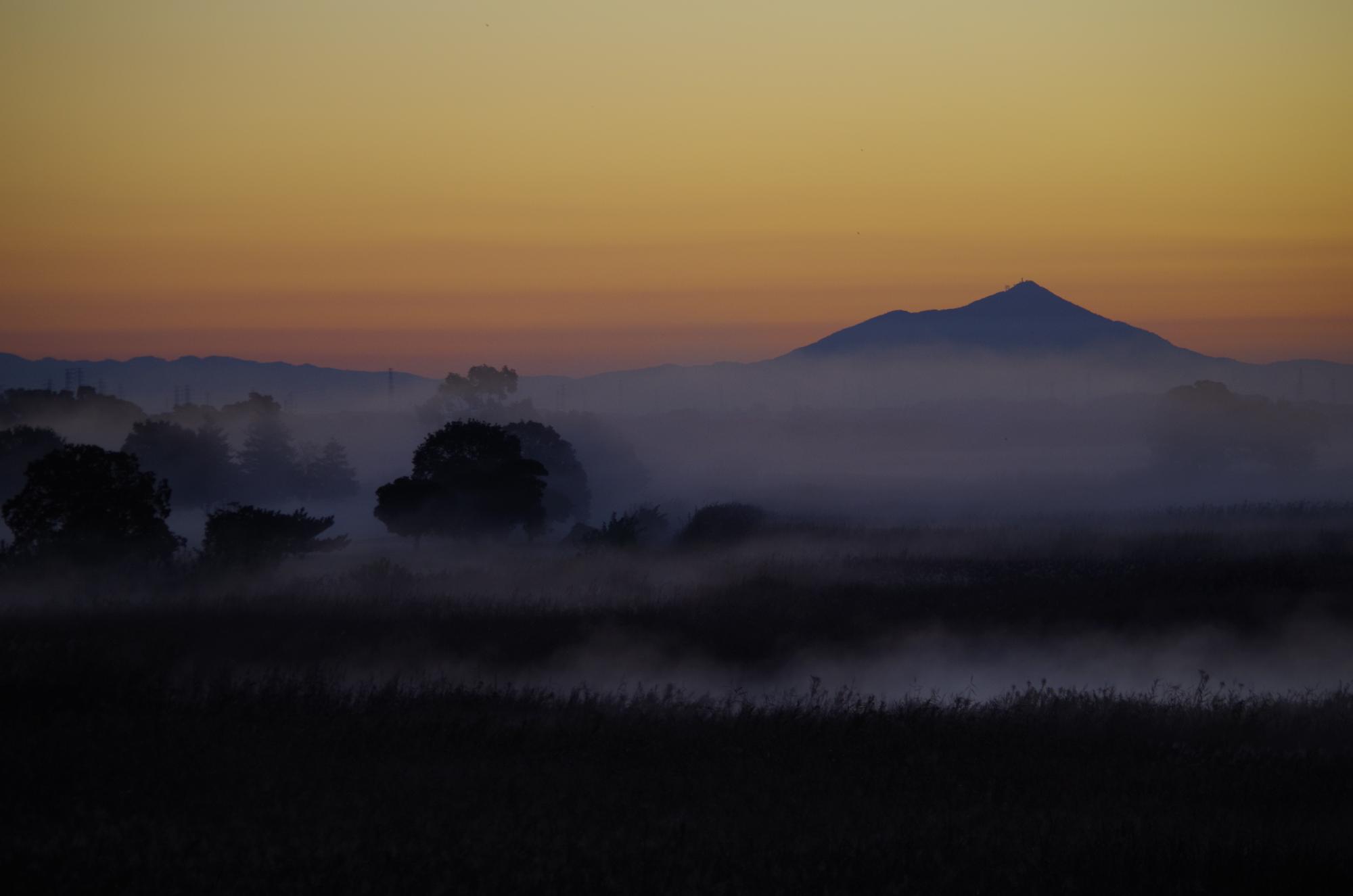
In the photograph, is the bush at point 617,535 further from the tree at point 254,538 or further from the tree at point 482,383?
the tree at point 482,383

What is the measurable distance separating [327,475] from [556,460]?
3730 centimetres

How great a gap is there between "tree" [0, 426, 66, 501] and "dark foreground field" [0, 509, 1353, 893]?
47144 mm

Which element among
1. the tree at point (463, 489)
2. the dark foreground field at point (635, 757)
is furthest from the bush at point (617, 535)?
the dark foreground field at point (635, 757)

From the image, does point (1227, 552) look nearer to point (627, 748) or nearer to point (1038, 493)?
point (627, 748)

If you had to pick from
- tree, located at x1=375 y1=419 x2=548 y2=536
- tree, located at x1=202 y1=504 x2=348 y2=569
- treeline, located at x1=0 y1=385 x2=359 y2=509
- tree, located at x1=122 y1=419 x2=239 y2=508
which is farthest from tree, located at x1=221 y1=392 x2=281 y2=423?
tree, located at x1=202 y1=504 x2=348 y2=569

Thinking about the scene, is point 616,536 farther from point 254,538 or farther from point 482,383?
point 482,383

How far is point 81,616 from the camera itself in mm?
21891

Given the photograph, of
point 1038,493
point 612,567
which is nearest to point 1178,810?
point 612,567

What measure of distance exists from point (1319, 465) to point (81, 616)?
9978 centimetres

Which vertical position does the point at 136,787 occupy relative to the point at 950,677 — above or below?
above

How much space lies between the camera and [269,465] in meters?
101

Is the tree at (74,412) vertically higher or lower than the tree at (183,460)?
higher

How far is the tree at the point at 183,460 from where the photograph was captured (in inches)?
3332

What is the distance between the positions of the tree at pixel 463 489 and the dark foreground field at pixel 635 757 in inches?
1078
